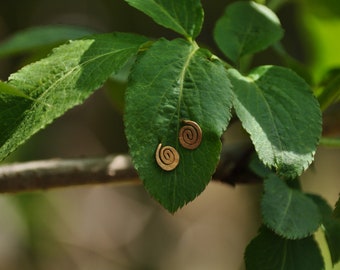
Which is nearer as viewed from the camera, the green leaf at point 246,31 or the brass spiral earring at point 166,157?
the brass spiral earring at point 166,157

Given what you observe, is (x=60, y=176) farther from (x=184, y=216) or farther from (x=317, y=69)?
(x=184, y=216)

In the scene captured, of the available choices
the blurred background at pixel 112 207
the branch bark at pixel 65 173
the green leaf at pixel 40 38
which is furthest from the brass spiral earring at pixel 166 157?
the blurred background at pixel 112 207

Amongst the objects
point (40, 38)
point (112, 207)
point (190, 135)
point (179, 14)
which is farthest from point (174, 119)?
point (112, 207)

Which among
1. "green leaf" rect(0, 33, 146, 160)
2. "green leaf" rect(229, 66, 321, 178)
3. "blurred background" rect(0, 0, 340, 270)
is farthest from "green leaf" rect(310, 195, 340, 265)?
"blurred background" rect(0, 0, 340, 270)

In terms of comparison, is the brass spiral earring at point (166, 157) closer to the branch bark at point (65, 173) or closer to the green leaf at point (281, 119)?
the green leaf at point (281, 119)

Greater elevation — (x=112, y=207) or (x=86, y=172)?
(x=86, y=172)

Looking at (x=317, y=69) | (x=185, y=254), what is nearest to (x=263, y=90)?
(x=317, y=69)

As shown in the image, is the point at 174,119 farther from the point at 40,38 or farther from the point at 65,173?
the point at 40,38
